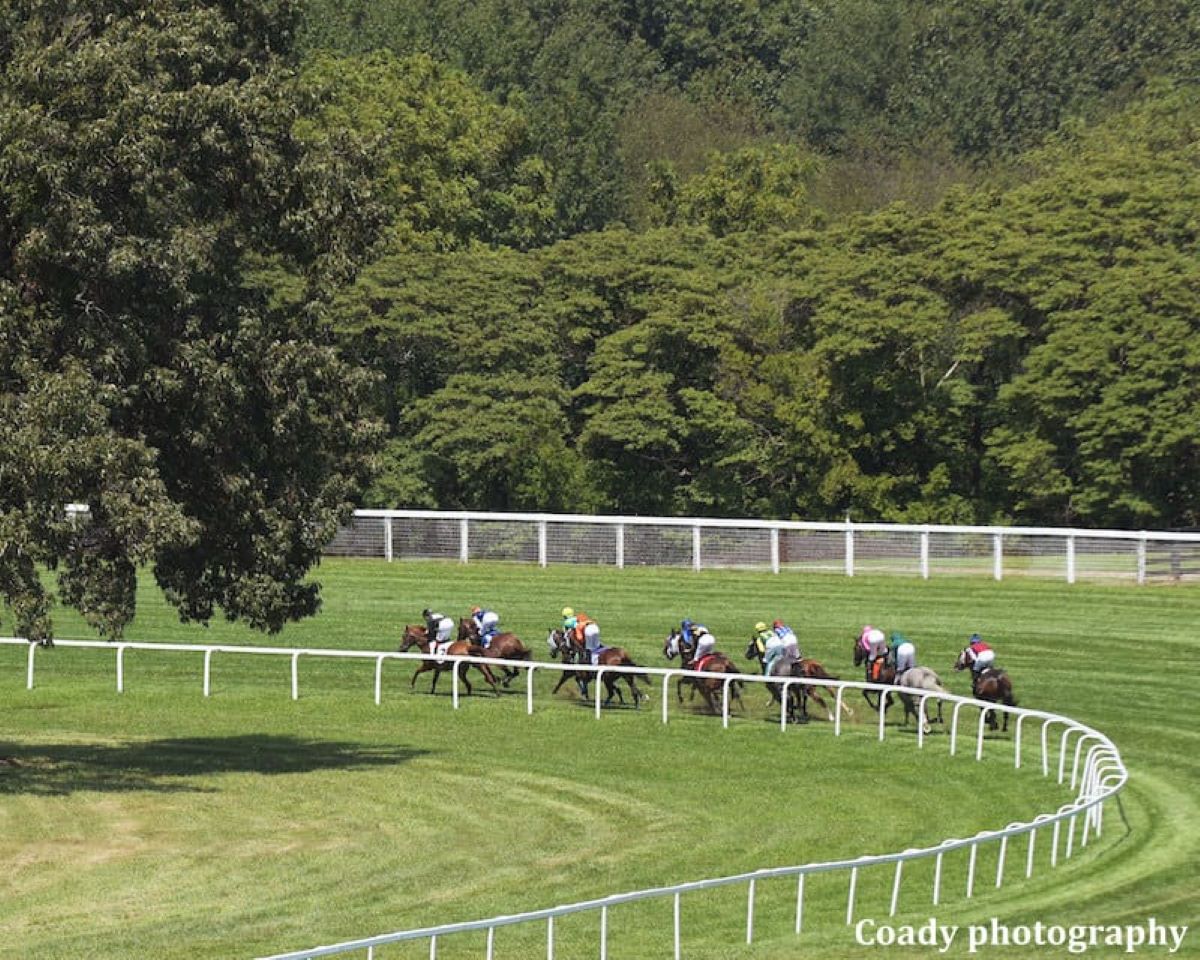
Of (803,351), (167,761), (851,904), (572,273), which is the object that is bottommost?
(851,904)

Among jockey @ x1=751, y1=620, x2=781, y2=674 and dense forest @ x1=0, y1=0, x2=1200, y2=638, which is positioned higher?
dense forest @ x1=0, y1=0, x2=1200, y2=638

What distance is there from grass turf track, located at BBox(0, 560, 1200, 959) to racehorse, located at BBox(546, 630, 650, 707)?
0.40 meters

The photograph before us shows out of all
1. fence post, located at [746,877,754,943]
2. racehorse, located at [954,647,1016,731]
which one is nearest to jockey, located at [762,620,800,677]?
racehorse, located at [954,647,1016,731]

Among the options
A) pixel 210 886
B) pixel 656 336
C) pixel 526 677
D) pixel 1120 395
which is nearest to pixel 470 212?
pixel 656 336

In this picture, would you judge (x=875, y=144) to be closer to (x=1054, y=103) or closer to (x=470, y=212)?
(x=1054, y=103)

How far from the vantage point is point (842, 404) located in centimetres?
5866

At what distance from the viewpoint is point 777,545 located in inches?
1896

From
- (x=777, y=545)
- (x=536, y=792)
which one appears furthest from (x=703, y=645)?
(x=777, y=545)

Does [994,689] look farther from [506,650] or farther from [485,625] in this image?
[485,625]

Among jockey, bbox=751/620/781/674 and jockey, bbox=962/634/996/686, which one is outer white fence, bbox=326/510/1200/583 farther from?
jockey, bbox=962/634/996/686

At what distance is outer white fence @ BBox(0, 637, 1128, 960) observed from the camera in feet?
58.6

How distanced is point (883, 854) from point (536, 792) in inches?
206

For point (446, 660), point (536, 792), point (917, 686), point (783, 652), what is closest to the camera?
point (536, 792)

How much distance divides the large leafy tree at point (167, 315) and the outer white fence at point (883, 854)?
235 inches
